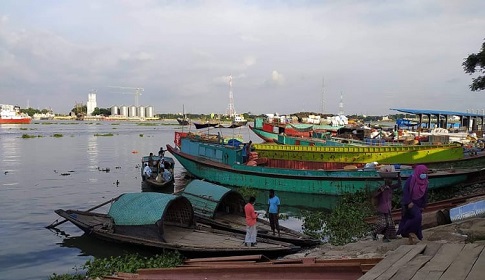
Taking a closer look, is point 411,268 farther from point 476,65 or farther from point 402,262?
point 476,65

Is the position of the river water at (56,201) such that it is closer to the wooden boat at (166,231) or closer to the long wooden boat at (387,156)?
the wooden boat at (166,231)

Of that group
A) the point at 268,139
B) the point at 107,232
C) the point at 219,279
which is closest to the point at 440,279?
the point at 219,279

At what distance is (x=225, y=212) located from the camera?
14820 millimetres

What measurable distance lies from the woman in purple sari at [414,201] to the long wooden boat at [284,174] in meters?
11.0

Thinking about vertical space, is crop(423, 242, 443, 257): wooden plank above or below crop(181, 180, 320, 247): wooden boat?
above

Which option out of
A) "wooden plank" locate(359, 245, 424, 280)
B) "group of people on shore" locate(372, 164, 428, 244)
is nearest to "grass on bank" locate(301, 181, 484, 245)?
"group of people on shore" locate(372, 164, 428, 244)

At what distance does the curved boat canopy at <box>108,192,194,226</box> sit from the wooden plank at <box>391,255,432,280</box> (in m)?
7.22

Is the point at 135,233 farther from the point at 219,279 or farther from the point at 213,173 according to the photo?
the point at 213,173

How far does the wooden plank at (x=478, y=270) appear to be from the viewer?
16.3 feet

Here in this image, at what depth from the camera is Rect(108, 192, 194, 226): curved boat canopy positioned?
38.9ft

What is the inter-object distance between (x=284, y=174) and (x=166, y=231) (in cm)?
1057

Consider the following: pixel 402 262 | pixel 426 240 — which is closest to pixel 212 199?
pixel 426 240

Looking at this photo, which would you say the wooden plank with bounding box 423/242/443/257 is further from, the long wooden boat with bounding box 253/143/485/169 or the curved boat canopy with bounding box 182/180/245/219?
the long wooden boat with bounding box 253/143/485/169

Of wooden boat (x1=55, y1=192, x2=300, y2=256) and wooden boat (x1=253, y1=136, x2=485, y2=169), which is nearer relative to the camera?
wooden boat (x1=55, y1=192, x2=300, y2=256)
